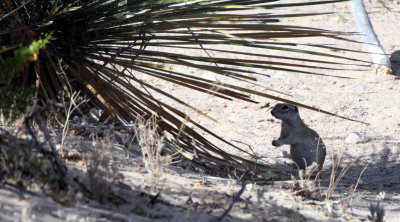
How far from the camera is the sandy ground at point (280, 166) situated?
2.85 m

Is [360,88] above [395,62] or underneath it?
underneath

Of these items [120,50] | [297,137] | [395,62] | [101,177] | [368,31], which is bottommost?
[101,177]

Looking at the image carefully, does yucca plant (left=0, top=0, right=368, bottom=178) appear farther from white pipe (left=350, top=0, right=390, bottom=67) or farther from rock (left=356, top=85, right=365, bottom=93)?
white pipe (left=350, top=0, right=390, bottom=67)

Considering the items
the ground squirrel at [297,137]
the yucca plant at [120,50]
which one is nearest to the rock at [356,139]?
the ground squirrel at [297,137]

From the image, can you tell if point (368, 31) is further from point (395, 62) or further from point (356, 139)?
point (356, 139)

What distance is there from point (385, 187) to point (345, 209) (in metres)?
1.28

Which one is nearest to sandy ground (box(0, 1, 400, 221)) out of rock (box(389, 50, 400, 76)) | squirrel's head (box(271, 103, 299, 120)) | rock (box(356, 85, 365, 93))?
rock (box(356, 85, 365, 93))

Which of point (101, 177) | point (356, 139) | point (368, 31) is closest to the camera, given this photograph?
point (101, 177)

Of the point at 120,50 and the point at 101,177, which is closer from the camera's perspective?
the point at 101,177

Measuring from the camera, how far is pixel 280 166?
520cm

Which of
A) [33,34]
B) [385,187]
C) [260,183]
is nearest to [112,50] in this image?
[33,34]

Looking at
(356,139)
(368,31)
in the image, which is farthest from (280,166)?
(368,31)

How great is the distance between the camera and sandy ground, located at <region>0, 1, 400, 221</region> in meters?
2.85

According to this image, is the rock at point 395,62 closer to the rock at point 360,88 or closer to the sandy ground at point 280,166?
the sandy ground at point 280,166
